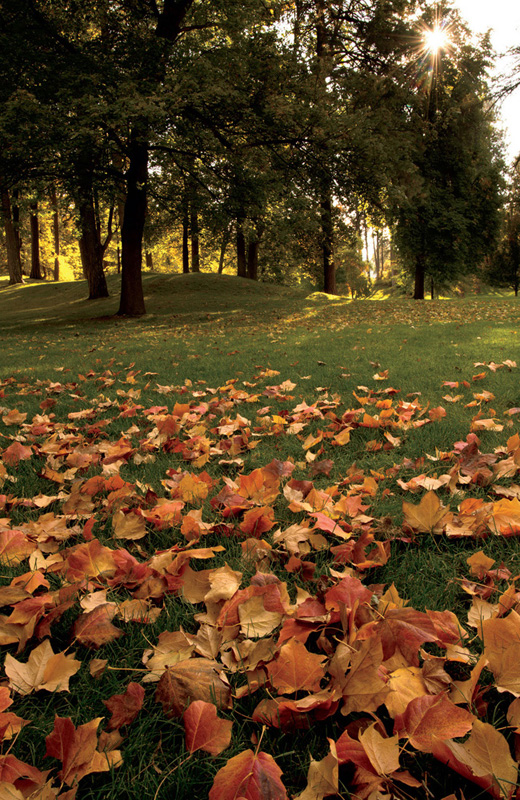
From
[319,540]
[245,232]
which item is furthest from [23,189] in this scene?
[319,540]

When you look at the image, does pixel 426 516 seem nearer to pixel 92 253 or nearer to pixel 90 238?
pixel 90 238

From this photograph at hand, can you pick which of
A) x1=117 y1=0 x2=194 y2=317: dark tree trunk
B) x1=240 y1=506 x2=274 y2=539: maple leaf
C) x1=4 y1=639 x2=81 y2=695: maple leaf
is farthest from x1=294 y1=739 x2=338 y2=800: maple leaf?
x1=117 y1=0 x2=194 y2=317: dark tree trunk

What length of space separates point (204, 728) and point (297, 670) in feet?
0.73

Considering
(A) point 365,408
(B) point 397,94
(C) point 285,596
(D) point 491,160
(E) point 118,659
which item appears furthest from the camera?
(D) point 491,160

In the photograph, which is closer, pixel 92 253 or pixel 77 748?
pixel 77 748

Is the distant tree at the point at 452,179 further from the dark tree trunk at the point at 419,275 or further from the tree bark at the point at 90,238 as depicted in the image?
the tree bark at the point at 90,238

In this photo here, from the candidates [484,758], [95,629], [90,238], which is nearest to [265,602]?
[95,629]

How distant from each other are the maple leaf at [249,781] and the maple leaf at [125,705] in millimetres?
282

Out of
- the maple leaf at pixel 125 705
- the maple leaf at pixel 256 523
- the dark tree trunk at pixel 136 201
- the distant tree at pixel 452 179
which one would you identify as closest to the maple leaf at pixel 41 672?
the maple leaf at pixel 125 705

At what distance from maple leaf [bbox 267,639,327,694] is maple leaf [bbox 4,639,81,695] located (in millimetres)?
508

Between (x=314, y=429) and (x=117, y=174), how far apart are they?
40.6 feet

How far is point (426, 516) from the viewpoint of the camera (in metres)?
1.64

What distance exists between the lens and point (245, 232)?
14.9m

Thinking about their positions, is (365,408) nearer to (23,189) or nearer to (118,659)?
(118,659)
